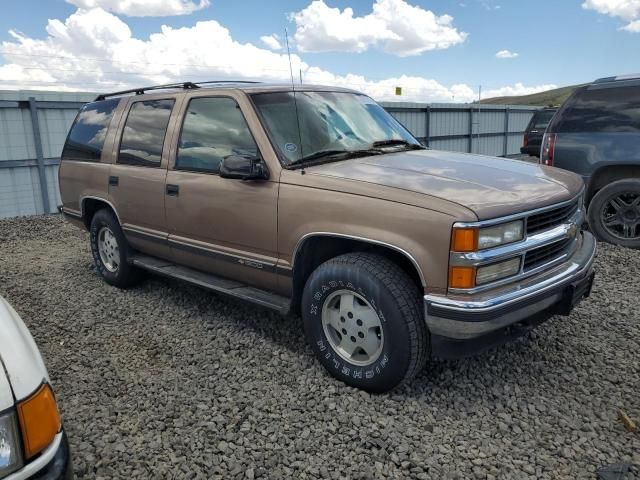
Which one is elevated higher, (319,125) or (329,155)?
(319,125)

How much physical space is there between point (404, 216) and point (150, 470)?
1842 mm

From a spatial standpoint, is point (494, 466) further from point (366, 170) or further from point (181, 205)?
point (181, 205)

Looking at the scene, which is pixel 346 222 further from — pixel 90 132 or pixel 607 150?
pixel 607 150

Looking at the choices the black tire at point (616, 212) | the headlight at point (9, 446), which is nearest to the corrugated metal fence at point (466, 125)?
the black tire at point (616, 212)

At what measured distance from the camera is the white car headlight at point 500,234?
2.72 metres

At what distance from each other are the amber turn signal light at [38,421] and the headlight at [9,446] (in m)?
0.02

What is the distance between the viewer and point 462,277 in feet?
8.91

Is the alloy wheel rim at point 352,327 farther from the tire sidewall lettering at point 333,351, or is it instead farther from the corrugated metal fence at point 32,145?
the corrugated metal fence at point 32,145

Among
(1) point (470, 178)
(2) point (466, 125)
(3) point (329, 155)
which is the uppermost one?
(3) point (329, 155)

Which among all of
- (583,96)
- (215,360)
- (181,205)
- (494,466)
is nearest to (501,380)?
(494,466)

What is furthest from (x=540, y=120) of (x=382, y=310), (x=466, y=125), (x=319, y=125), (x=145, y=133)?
(x=382, y=310)

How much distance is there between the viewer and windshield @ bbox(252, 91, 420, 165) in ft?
12.0

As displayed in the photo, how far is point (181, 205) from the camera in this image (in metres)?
4.18

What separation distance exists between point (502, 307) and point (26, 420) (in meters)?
2.21
